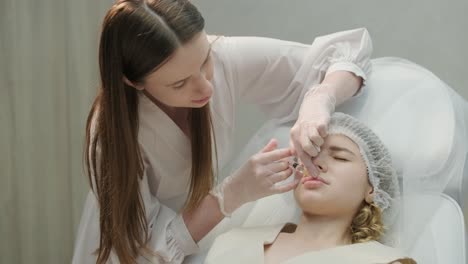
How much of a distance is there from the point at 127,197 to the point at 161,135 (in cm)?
16

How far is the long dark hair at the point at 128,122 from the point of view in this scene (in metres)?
1.33

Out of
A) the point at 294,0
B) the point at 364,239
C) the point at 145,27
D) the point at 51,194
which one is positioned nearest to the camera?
the point at 145,27

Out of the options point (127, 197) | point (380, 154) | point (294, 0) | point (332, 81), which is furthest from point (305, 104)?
point (294, 0)

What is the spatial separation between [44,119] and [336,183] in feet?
4.18

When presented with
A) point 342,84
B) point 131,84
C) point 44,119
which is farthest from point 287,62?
point 44,119

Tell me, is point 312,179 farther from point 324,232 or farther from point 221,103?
point 221,103

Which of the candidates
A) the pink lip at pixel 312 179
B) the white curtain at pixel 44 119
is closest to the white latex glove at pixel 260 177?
the pink lip at pixel 312 179

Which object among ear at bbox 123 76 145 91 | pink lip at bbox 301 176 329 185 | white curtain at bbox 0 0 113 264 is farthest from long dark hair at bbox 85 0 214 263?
white curtain at bbox 0 0 113 264

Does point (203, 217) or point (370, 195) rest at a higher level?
point (370, 195)

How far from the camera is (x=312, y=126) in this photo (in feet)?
4.61

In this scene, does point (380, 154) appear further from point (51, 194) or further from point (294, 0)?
point (51, 194)

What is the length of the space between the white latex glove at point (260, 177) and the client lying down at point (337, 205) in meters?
0.06

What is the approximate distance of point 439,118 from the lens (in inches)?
62.8

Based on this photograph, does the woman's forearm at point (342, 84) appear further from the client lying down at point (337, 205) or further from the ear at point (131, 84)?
the ear at point (131, 84)
